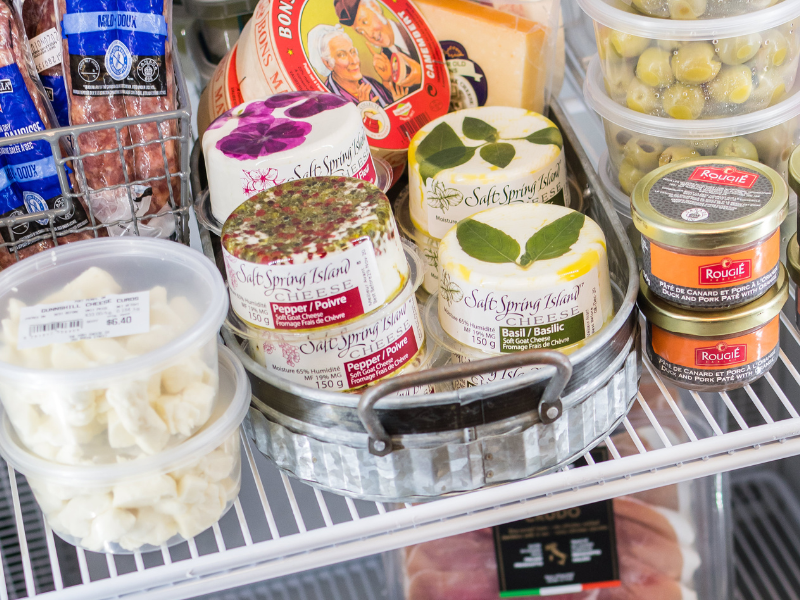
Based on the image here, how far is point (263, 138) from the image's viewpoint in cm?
84

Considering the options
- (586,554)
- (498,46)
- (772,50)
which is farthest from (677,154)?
(586,554)

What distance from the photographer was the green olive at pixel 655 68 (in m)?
0.85

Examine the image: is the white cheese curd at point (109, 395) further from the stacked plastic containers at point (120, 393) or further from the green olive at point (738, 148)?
the green olive at point (738, 148)

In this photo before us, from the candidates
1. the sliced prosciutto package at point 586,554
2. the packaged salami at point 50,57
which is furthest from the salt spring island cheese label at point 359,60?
the sliced prosciutto package at point 586,554

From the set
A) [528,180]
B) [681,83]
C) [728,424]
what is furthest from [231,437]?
[728,424]

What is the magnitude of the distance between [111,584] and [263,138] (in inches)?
17.2

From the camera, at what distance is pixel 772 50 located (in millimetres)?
847

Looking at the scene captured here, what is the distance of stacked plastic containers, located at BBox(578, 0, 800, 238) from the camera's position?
824 mm

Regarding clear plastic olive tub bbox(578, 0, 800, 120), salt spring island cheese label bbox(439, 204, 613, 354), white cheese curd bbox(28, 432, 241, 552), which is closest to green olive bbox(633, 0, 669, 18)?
clear plastic olive tub bbox(578, 0, 800, 120)

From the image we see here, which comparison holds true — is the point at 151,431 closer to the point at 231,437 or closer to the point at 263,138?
the point at 231,437

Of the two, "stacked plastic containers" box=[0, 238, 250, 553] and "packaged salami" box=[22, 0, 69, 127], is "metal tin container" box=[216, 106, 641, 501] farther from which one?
"packaged salami" box=[22, 0, 69, 127]

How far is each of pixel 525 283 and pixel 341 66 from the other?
1.42 ft

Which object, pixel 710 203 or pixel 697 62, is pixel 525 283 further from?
pixel 697 62

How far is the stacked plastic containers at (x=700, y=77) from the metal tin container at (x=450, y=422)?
0.61 ft
